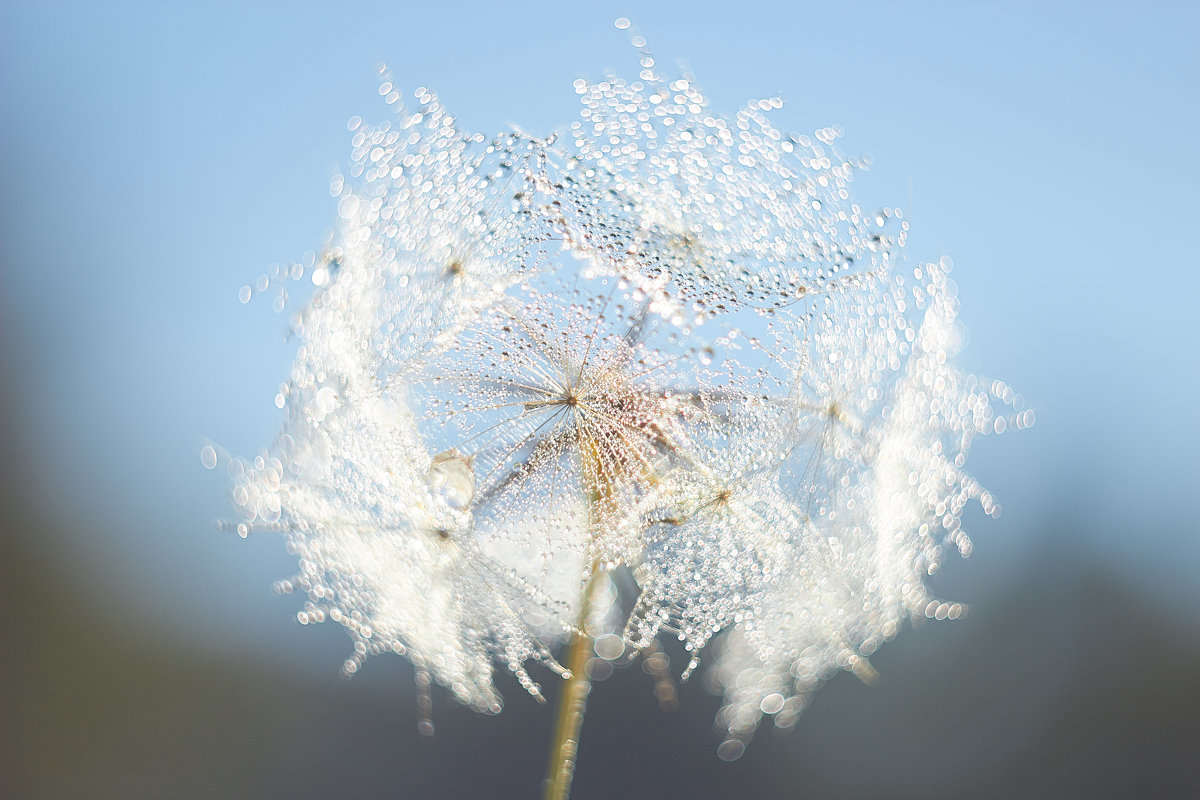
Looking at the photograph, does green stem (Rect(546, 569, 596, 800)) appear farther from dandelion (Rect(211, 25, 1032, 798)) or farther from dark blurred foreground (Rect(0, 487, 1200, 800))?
dark blurred foreground (Rect(0, 487, 1200, 800))

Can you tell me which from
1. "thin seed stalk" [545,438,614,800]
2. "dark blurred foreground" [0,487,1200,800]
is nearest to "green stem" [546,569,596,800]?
"thin seed stalk" [545,438,614,800]

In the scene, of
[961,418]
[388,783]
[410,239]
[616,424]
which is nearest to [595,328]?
[616,424]

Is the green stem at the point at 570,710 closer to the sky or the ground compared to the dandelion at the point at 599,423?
closer to the ground

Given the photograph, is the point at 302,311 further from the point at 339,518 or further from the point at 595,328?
the point at 595,328

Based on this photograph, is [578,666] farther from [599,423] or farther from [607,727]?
[607,727]

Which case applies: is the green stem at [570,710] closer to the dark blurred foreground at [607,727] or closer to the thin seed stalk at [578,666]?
the thin seed stalk at [578,666]

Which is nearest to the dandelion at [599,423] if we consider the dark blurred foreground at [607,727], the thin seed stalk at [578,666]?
the thin seed stalk at [578,666]

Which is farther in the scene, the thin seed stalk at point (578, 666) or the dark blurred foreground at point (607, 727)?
the dark blurred foreground at point (607, 727)

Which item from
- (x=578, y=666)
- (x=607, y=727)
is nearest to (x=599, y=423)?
(x=578, y=666)
